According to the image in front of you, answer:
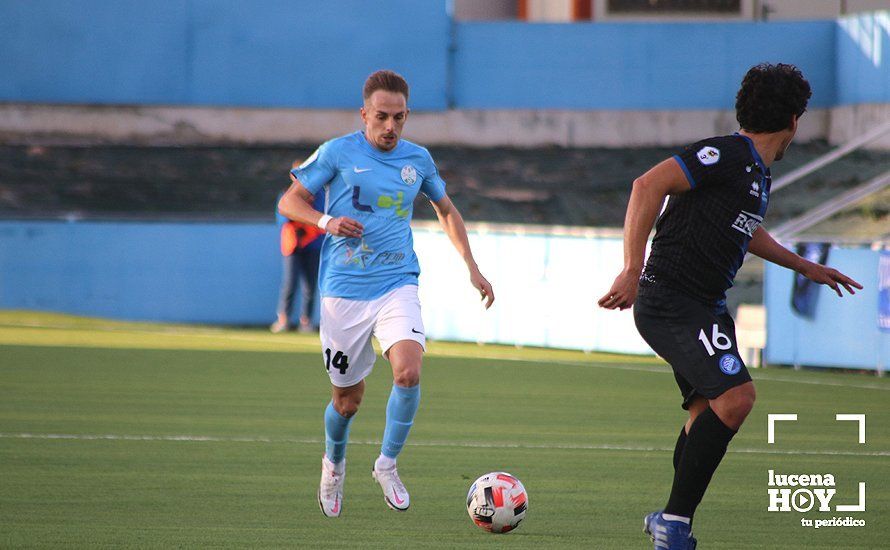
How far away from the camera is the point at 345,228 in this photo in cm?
Result: 776

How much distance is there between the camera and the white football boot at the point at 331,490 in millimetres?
8156

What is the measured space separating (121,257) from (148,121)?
31.6 feet

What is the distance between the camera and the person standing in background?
2145cm

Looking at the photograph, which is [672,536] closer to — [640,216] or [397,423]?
[640,216]

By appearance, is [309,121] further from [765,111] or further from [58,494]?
[765,111]

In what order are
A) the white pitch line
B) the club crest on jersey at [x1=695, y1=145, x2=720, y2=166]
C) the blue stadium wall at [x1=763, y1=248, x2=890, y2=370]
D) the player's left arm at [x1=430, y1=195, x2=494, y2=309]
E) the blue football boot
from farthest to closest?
the blue stadium wall at [x1=763, y1=248, x2=890, y2=370], the white pitch line, the player's left arm at [x1=430, y1=195, x2=494, y2=309], the blue football boot, the club crest on jersey at [x1=695, y1=145, x2=720, y2=166]

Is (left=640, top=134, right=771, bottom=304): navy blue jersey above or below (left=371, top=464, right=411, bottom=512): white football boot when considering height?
above

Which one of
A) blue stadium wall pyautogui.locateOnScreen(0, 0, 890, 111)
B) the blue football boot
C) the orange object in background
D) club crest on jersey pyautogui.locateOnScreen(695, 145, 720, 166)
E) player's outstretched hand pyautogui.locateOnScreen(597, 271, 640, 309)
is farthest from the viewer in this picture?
blue stadium wall pyautogui.locateOnScreen(0, 0, 890, 111)

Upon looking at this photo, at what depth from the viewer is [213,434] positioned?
11.4m

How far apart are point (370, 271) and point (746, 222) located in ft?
7.42

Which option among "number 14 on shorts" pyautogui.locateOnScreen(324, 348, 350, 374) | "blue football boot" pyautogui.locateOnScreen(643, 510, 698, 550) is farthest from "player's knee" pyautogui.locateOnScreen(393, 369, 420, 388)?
"blue football boot" pyautogui.locateOnScreen(643, 510, 698, 550)

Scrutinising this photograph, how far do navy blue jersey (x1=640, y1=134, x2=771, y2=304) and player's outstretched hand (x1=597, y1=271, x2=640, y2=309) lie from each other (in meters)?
0.53

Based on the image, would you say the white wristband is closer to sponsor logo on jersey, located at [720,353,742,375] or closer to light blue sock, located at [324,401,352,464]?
light blue sock, located at [324,401,352,464]

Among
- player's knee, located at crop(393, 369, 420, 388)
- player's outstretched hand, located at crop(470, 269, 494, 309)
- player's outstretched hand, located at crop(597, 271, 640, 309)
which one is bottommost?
player's knee, located at crop(393, 369, 420, 388)
